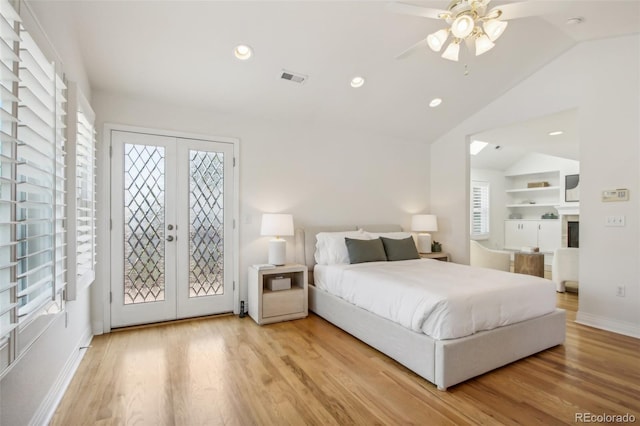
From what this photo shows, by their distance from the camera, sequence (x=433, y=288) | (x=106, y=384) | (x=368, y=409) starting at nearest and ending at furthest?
(x=368, y=409), (x=106, y=384), (x=433, y=288)

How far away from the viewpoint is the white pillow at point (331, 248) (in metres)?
4.04

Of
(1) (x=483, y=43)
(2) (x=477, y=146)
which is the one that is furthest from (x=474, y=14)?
(2) (x=477, y=146)

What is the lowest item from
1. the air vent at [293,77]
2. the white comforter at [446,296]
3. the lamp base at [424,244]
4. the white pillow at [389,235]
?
the white comforter at [446,296]

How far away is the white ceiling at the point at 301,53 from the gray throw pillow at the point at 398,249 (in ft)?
5.87

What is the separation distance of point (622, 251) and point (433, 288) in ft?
→ 7.76

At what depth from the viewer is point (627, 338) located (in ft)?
10.5

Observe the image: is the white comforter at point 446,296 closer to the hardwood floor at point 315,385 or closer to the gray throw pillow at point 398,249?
the hardwood floor at point 315,385

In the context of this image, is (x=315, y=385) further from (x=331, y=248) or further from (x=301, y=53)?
(x=301, y=53)

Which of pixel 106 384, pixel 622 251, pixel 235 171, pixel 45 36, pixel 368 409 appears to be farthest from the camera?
pixel 235 171

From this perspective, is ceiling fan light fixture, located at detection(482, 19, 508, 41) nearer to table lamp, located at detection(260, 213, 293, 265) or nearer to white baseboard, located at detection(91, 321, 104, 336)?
table lamp, located at detection(260, 213, 293, 265)

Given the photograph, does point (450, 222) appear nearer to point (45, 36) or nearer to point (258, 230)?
point (258, 230)

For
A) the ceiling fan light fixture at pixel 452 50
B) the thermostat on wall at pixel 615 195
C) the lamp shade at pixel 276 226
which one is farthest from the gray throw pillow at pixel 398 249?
the ceiling fan light fixture at pixel 452 50

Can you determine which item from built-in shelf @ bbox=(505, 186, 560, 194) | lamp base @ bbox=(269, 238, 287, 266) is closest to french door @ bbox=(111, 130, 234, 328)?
lamp base @ bbox=(269, 238, 287, 266)

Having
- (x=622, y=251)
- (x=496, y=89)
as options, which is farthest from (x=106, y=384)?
(x=496, y=89)
